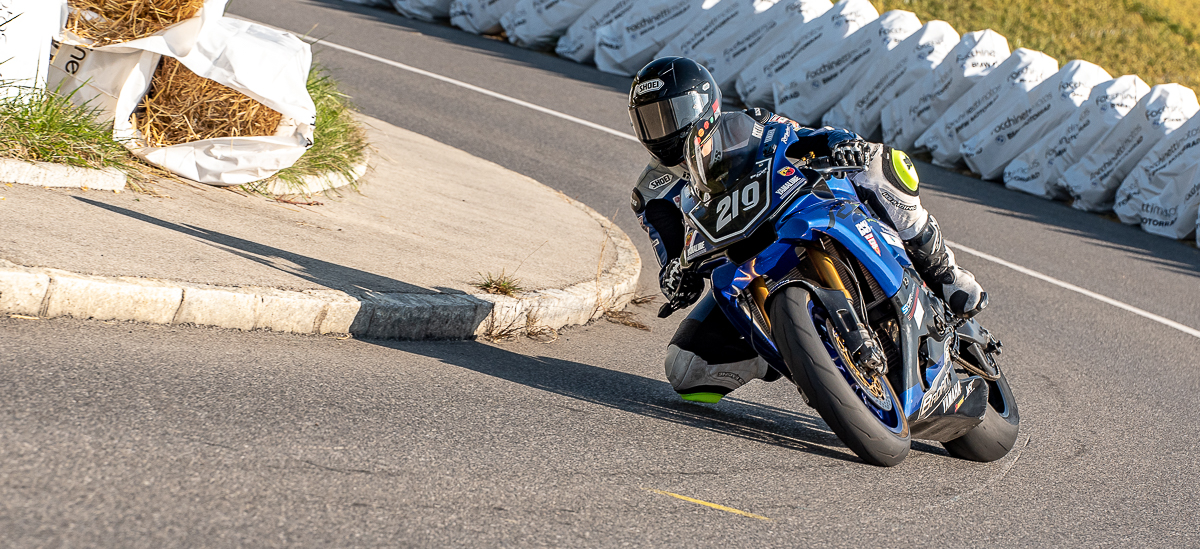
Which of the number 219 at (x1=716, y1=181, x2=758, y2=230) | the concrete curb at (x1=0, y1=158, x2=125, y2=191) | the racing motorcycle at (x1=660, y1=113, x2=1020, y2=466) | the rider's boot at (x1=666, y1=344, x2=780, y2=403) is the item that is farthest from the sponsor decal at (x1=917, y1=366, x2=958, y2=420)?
the concrete curb at (x1=0, y1=158, x2=125, y2=191)

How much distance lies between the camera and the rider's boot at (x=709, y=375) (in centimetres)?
472

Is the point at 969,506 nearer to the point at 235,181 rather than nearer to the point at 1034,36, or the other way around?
the point at 235,181

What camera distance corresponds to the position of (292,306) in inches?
184

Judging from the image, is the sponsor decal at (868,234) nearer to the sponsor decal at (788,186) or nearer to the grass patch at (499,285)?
the sponsor decal at (788,186)

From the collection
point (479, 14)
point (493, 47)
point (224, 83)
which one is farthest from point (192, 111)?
point (479, 14)

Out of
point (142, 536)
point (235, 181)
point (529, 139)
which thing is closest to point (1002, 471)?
point (142, 536)

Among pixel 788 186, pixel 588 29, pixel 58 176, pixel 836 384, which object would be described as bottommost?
pixel 588 29

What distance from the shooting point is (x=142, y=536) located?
8.62 feet

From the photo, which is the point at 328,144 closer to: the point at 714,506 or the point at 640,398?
the point at 640,398

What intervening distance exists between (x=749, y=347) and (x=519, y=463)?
4.78 feet

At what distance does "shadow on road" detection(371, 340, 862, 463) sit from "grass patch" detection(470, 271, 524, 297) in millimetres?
390

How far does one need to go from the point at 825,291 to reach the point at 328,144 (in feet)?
14.5

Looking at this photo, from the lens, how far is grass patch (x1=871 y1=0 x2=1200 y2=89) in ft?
62.2

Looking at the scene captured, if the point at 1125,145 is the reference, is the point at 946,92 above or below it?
below
